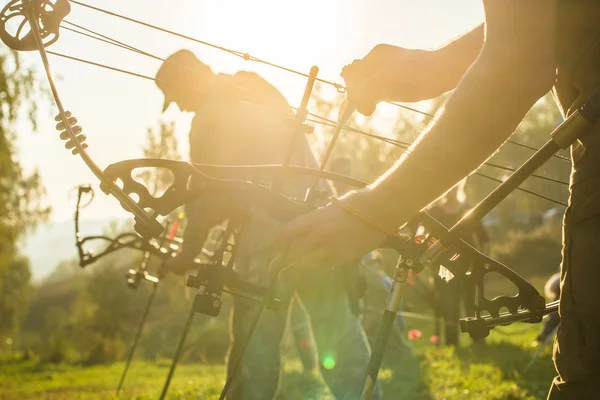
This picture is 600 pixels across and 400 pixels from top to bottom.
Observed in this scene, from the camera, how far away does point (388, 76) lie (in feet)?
6.64

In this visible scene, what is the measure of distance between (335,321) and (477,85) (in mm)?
3359

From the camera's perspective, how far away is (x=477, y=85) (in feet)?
4.31

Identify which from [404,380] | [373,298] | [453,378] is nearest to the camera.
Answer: [453,378]

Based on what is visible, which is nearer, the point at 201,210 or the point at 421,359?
the point at 201,210

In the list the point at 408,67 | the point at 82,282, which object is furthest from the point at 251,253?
the point at 82,282

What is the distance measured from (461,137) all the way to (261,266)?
3278 millimetres

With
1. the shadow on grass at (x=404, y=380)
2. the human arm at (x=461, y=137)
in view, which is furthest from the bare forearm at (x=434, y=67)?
the shadow on grass at (x=404, y=380)

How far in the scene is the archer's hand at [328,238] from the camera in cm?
134

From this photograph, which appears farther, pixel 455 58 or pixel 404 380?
pixel 404 380

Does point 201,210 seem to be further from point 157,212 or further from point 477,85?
point 477,85

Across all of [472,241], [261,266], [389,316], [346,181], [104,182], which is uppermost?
[472,241]

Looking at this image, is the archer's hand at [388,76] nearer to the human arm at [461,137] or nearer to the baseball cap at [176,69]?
the human arm at [461,137]

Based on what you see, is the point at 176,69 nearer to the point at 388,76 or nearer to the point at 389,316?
the point at 388,76

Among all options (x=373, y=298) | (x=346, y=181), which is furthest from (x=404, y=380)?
(x=346, y=181)
